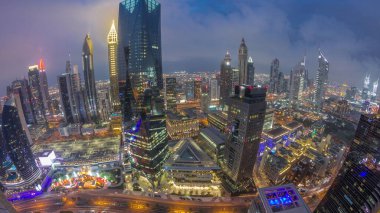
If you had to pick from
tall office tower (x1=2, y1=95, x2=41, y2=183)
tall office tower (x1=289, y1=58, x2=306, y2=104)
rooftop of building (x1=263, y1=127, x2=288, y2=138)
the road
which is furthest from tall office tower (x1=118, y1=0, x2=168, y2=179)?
tall office tower (x1=289, y1=58, x2=306, y2=104)

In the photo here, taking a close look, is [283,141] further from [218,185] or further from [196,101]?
[196,101]

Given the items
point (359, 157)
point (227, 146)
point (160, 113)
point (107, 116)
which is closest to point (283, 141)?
point (227, 146)

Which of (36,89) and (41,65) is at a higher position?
(41,65)

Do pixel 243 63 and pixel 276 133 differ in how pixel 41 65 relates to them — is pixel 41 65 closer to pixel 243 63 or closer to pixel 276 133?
pixel 243 63

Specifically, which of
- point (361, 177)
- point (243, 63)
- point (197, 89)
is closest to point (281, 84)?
point (243, 63)

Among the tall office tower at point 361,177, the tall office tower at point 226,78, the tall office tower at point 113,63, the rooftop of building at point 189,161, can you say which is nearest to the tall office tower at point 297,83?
the tall office tower at point 226,78

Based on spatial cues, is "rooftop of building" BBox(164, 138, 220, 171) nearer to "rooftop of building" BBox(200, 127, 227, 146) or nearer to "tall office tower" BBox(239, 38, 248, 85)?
"rooftop of building" BBox(200, 127, 227, 146)

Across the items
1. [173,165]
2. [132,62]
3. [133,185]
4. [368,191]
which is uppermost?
[132,62]
